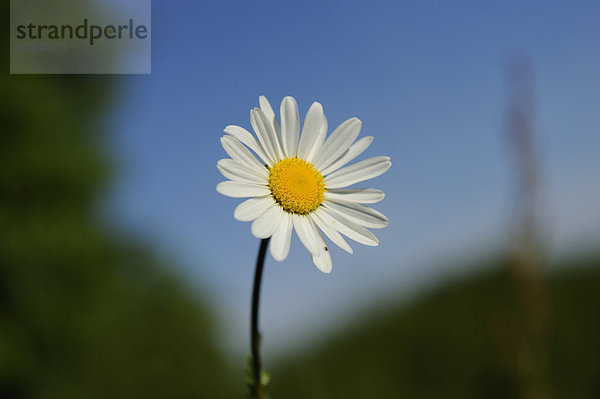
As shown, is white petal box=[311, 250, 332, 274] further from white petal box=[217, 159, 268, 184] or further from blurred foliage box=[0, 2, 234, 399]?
blurred foliage box=[0, 2, 234, 399]

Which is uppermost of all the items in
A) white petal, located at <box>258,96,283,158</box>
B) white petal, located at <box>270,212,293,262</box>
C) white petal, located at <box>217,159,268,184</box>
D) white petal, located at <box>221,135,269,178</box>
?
white petal, located at <box>258,96,283,158</box>

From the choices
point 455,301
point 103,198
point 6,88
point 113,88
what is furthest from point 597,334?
point 113,88

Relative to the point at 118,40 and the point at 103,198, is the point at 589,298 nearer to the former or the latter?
the point at 103,198

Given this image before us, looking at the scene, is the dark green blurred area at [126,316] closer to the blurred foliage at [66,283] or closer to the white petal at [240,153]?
the blurred foliage at [66,283]

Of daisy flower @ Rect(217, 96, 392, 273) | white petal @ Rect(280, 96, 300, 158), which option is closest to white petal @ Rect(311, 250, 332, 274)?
daisy flower @ Rect(217, 96, 392, 273)

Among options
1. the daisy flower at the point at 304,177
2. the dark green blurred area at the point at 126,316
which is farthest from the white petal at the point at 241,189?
the dark green blurred area at the point at 126,316

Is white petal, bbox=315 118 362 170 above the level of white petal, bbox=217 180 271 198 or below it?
above
